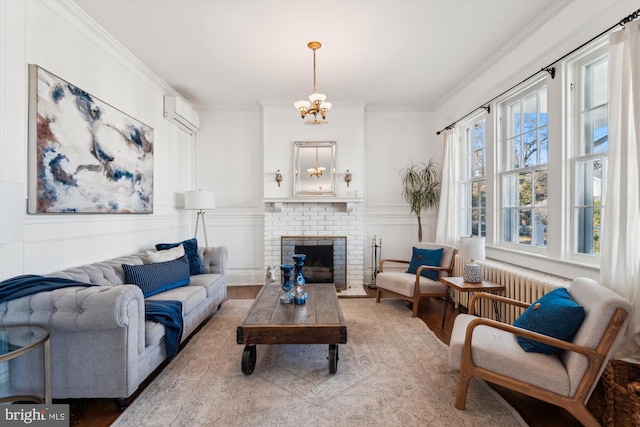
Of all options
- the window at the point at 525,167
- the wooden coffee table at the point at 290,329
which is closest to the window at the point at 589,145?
the window at the point at 525,167

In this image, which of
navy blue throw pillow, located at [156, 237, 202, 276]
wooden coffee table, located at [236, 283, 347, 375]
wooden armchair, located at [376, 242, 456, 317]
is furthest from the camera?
navy blue throw pillow, located at [156, 237, 202, 276]

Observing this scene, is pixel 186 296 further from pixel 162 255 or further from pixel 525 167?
pixel 525 167

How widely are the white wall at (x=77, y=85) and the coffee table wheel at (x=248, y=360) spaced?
155 cm

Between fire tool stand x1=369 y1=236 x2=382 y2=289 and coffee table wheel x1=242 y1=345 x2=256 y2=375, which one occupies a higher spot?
fire tool stand x1=369 y1=236 x2=382 y2=289

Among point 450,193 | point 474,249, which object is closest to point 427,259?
point 474,249

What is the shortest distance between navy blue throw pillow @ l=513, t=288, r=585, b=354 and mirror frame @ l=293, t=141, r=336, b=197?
3.45m

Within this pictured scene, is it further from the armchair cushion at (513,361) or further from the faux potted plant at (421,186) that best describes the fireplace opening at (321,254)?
the armchair cushion at (513,361)

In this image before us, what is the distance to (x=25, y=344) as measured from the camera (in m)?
1.59

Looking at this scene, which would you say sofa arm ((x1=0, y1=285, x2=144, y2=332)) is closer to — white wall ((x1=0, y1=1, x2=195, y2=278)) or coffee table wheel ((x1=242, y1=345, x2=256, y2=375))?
white wall ((x1=0, y1=1, x2=195, y2=278))

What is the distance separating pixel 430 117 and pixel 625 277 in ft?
13.2

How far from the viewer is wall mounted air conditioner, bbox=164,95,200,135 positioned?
438 cm

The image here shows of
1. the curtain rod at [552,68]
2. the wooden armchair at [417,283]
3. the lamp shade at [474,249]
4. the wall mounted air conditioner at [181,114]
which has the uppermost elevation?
the wall mounted air conditioner at [181,114]

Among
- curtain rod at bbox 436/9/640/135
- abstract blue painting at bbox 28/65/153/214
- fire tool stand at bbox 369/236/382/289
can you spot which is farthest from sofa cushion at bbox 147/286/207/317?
curtain rod at bbox 436/9/640/135

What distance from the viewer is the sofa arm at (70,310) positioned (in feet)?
5.84
